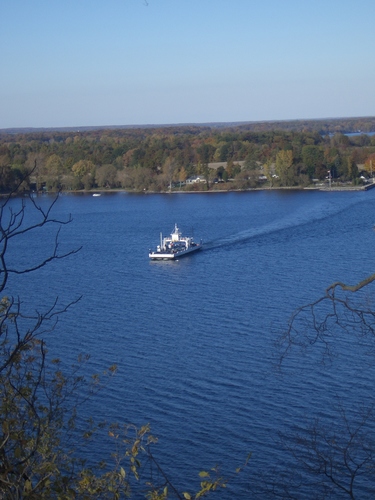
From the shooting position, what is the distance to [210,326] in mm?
8695

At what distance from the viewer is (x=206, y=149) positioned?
36.3 m

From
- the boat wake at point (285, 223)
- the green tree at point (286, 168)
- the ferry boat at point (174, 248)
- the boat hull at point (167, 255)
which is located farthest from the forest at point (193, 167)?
the boat hull at point (167, 255)

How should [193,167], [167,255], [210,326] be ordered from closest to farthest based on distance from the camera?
[210,326] < [167,255] < [193,167]

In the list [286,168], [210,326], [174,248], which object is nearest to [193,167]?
[286,168]

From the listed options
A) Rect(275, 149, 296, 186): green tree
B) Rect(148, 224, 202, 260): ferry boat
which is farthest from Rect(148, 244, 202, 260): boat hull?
Rect(275, 149, 296, 186): green tree

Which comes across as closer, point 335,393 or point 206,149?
point 335,393

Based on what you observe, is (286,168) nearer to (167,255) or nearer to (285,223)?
(285,223)

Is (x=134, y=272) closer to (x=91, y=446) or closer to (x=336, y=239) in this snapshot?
(x=336, y=239)

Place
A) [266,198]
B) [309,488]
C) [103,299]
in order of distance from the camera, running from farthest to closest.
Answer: [266,198] → [103,299] → [309,488]

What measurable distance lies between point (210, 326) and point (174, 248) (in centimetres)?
689

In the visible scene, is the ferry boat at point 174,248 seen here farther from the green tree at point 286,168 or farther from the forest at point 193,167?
the green tree at point 286,168

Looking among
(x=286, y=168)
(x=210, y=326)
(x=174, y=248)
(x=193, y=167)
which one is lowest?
(x=174, y=248)

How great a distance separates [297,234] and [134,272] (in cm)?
531

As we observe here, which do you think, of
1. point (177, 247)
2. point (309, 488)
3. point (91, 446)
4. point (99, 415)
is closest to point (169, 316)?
point (99, 415)
